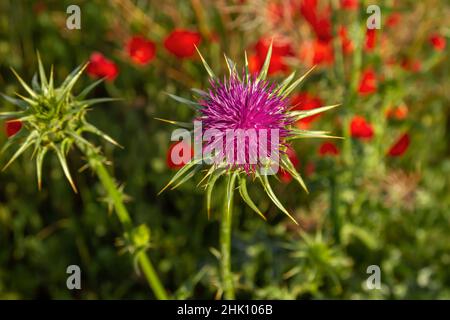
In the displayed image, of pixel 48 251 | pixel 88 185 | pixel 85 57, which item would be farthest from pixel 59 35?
pixel 48 251

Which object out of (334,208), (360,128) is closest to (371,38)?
(360,128)

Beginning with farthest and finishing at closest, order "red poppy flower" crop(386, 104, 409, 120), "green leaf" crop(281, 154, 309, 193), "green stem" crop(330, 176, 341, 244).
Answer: "red poppy flower" crop(386, 104, 409, 120) → "green stem" crop(330, 176, 341, 244) → "green leaf" crop(281, 154, 309, 193)

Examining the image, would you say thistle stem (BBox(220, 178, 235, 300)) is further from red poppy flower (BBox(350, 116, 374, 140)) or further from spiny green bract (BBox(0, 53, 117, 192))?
red poppy flower (BBox(350, 116, 374, 140))

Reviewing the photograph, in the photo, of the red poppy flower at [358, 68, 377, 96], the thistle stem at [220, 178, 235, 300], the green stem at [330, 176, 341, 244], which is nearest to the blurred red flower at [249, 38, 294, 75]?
the red poppy flower at [358, 68, 377, 96]

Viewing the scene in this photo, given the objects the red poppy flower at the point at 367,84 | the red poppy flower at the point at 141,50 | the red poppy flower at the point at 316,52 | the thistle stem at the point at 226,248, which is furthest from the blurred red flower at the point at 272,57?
the thistle stem at the point at 226,248

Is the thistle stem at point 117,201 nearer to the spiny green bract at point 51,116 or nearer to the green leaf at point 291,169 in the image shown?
the spiny green bract at point 51,116
